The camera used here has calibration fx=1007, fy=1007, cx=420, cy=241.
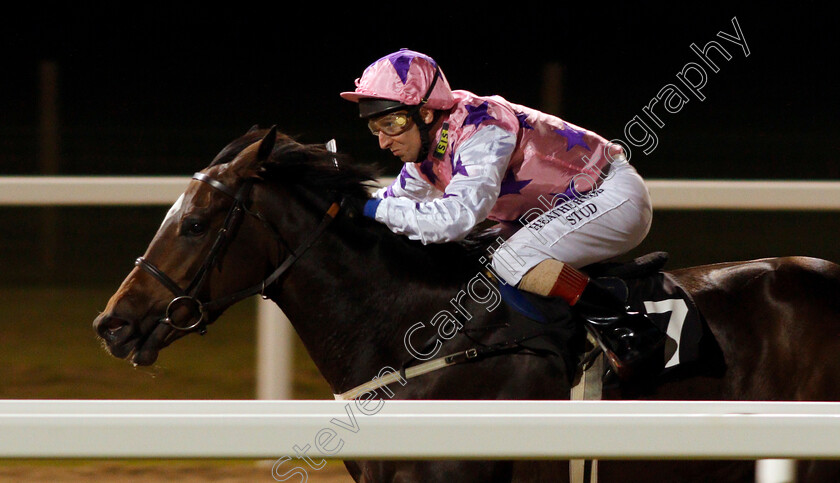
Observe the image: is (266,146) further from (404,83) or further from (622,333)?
(622,333)

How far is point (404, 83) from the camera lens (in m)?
2.40

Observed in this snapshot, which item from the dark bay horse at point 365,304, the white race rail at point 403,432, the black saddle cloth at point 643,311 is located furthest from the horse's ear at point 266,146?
the white race rail at point 403,432

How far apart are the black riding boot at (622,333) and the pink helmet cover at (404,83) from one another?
22.8 inches

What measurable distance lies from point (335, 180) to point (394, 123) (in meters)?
0.20

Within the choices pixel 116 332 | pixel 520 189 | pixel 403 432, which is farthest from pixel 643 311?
pixel 403 432

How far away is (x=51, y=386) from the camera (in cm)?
424

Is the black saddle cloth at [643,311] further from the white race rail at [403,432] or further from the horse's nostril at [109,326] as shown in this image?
the white race rail at [403,432]

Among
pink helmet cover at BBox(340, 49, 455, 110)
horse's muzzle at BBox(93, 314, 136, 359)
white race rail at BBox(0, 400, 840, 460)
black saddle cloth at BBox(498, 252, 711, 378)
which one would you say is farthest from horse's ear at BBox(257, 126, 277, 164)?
white race rail at BBox(0, 400, 840, 460)

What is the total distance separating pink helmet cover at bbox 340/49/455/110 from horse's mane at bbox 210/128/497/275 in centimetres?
18

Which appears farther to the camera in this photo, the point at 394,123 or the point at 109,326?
the point at 394,123

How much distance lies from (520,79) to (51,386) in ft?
39.7

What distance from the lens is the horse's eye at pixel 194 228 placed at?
2.33 meters

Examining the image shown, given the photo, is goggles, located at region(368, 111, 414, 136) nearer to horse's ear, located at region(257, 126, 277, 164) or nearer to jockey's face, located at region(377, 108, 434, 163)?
jockey's face, located at region(377, 108, 434, 163)

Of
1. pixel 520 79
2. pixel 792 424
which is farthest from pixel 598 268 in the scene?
pixel 520 79
